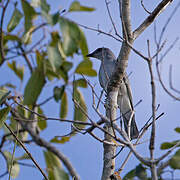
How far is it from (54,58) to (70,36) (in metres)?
0.14

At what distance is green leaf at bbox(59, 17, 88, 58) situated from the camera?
1795 millimetres

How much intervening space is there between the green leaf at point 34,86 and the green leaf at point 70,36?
0.91 ft

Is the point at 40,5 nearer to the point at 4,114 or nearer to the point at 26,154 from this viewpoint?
the point at 4,114

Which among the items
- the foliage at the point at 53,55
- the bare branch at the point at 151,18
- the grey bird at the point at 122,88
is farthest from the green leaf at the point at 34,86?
the grey bird at the point at 122,88

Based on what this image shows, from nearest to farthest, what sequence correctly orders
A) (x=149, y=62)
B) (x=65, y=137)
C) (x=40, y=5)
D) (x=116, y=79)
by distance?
1. (x=40, y=5)
2. (x=149, y=62)
3. (x=65, y=137)
4. (x=116, y=79)

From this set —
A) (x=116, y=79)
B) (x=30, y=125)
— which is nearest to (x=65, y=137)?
(x=30, y=125)

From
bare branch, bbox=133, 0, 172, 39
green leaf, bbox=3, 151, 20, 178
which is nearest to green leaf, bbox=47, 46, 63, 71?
green leaf, bbox=3, 151, 20, 178

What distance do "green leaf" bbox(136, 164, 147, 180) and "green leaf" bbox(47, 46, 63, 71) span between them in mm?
702

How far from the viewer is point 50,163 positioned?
2.41 m

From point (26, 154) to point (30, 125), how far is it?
436mm

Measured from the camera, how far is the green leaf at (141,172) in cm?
194

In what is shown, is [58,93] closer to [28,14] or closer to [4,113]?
[28,14]

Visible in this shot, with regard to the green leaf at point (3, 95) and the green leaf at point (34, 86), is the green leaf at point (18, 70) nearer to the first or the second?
the green leaf at point (3, 95)

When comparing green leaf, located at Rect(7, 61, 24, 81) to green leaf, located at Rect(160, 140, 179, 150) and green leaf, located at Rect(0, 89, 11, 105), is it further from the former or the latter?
green leaf, located at Rect(160, 140, 179, 150)
